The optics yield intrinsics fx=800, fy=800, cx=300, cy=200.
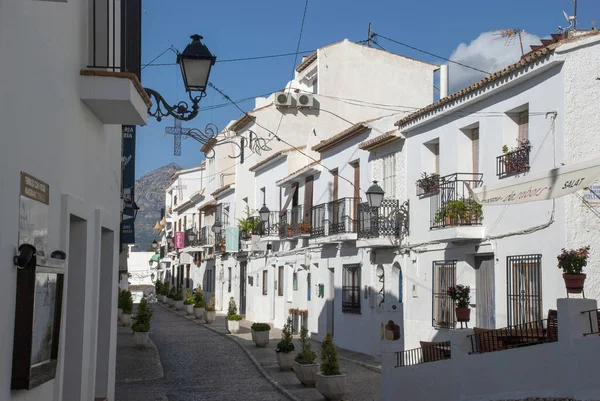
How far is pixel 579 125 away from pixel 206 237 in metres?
35.2

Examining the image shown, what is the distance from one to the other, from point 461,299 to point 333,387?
379 cm

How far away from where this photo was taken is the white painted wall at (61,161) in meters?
5.51

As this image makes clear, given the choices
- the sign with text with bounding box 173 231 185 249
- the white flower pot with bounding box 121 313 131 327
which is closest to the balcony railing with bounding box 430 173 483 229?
the white flower pot with bounding box 121 313 131 327

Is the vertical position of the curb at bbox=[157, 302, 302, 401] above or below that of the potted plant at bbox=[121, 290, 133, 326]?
below

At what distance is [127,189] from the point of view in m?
17.3

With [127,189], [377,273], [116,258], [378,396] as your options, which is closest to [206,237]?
[377,273]

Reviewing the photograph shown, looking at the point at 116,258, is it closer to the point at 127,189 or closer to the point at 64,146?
the point at 64,146

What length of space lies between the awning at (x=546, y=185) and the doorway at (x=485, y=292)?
124 inches

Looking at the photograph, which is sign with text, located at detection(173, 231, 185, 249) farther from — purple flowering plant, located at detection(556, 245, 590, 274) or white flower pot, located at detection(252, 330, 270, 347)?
purple flowering plant, located at detection(556, 245, 590, 274)

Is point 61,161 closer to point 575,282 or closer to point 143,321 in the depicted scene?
point 575,282

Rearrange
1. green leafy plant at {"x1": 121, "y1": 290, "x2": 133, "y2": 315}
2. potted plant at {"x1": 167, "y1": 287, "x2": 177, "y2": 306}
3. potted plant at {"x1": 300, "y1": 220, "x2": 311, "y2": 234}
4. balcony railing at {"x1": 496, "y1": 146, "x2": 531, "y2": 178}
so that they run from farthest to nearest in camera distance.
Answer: potted plant at {"x1": 167, "y1": 287, "x2": 177, "y2": 306} < green leafy plant at {"x1": 121, "y1": 290, "x2": 133, "y2": 315} < potted plant at {"x1": 300, "y1": 220, "x2": 311, "y2": 234} < balcony railing at {"x1": 496, "y1": 146, "x2": 531, "y2": 178}

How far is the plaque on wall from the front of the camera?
5793 millimetres

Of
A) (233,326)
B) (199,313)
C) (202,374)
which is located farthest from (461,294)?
(199,313)

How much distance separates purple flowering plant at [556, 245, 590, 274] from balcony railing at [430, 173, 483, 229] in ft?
10.8
